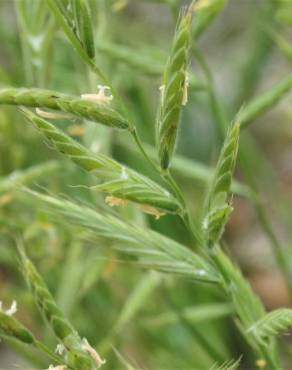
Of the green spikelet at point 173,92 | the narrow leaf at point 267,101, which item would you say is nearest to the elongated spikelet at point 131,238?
the green spikelet at point 173,92

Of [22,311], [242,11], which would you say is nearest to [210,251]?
[22,311]

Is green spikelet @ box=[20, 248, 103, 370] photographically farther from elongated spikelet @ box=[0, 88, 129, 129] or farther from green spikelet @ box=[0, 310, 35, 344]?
elongated spikelet @ box=[0, 88, 129, 129]

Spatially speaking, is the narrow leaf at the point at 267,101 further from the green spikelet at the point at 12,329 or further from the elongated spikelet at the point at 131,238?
the green spikelet at the point at 12,329

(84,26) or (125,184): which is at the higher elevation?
(84,26)

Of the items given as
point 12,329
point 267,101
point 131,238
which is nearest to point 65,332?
point 12,329

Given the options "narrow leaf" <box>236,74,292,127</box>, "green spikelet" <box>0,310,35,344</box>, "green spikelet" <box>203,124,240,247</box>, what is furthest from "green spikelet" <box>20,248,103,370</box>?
"narrow leaf" <box>236,74,292,127</box>

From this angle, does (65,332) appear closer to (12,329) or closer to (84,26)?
(12,329)
